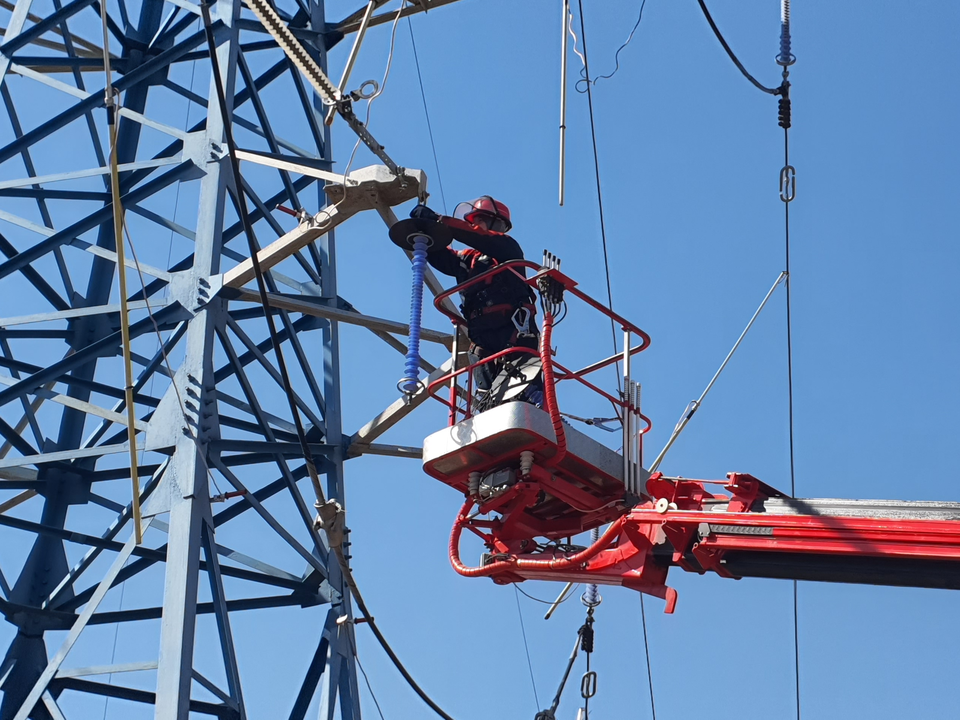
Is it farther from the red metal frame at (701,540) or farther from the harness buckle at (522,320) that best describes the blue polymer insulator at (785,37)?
the red metal frame at (701,540)

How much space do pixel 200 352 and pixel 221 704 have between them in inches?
133

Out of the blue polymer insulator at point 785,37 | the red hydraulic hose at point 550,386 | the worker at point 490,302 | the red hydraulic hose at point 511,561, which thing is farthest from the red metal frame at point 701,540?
the blue polymer insulator at point 785,37

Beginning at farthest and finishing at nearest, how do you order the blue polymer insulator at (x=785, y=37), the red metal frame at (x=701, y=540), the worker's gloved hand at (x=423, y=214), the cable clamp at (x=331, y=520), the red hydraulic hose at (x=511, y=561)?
the blue polymer insulator at (x=785, y=37), the worker's gloved hand at (x=423, y=214), the cable clamp at (x=331, y=520), the red hydraulic hose at (x=511, y=561), the red metal frame at (x=701, y=540)

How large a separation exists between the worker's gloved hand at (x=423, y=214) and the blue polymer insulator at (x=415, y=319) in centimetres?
16

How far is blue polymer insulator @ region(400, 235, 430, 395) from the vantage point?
38.0 feet

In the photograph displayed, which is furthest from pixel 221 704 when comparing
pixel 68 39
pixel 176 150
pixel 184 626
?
pixel 68 39

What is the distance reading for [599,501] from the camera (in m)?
12.2

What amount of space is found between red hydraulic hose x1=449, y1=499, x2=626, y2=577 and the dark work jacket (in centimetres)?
162

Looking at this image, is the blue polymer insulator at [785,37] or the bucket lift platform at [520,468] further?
the blue polymer insulator at [785,37]

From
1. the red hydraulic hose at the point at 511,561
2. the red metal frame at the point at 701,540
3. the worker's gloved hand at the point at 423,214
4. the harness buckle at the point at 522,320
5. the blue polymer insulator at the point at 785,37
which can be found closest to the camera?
the red metal frame at the point at 701,540

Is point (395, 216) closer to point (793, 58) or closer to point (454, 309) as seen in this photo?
point (454, 309)

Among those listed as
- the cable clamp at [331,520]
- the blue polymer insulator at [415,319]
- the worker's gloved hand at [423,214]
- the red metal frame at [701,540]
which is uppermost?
the worker's gloved hand at [423,214]

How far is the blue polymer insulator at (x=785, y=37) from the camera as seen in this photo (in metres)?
14.5

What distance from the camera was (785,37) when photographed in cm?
1477
